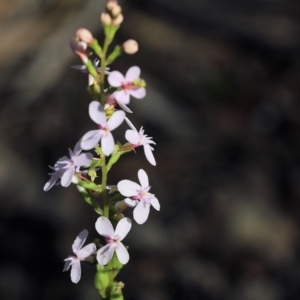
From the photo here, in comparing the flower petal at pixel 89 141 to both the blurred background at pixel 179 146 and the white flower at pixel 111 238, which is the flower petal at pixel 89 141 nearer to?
→ the white flower at pixel 111 238

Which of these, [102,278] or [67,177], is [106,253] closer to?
[102,278]

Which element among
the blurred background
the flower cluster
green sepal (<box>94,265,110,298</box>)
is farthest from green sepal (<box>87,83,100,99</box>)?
the blurred background

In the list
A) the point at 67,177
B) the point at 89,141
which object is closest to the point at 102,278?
the point at 67,177

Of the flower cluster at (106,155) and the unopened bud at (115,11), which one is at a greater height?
the unopened bud at (115,11)

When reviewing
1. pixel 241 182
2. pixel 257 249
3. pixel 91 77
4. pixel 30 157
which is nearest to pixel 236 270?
pixel 257 249

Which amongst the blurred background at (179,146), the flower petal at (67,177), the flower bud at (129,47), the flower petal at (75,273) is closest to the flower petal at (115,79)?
the flower bud at (129,47)

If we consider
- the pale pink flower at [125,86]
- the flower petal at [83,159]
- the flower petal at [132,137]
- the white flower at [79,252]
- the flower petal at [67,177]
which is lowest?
the white flower at [79,252]
